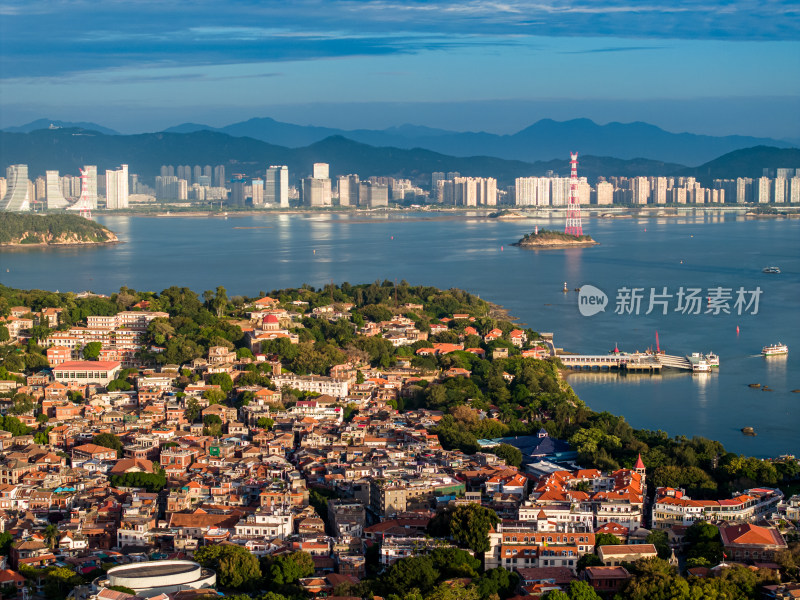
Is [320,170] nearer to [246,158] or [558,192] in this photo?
[246,158]

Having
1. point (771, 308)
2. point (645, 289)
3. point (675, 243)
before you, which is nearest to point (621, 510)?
point (771, 308)

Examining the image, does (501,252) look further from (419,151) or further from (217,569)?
(419,151)

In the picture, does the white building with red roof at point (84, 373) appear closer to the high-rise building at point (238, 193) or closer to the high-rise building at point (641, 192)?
the high-rise building at point (641, 192)

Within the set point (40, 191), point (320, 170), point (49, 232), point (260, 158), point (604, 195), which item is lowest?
point (49, 232)

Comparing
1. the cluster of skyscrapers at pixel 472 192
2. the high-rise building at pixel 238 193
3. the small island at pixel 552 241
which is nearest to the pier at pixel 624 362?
the small island at pixel 552 241

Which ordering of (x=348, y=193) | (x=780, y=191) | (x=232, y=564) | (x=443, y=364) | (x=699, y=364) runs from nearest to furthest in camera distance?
1. (x=232, y=564)
2. (x=443, y=364)
3. (x=699, y=364)
4. (x=780, y=191)
5. (x=348, y=193)

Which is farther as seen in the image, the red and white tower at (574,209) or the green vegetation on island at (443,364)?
the red and white tower at (574,209)

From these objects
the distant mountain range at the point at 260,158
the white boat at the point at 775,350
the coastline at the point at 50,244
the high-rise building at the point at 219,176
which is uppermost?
the distant mountain range at the point at 260,158

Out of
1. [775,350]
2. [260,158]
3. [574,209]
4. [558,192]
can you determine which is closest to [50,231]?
[574,209]

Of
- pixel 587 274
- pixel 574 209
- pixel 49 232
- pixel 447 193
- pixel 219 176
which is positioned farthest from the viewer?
pixel 219 176
